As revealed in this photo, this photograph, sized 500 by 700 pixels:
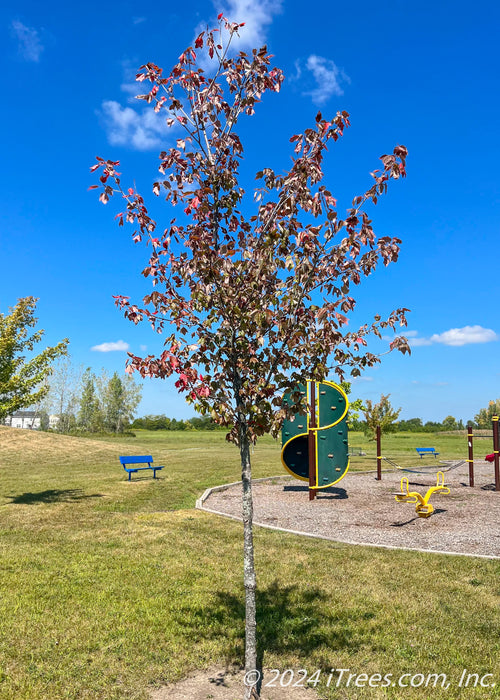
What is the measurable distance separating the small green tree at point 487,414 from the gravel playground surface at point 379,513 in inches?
2969

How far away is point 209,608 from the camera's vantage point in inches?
264

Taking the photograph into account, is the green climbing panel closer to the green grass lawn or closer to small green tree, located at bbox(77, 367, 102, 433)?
the green grass lawn

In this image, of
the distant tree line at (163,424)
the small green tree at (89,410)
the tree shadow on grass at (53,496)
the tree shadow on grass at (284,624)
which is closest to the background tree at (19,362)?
the tree shadow on grass at (53,496)

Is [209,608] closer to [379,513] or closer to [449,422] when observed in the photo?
[379,513]

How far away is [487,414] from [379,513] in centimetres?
9190

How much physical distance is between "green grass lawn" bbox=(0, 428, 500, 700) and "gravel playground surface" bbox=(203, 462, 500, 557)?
1.13 m

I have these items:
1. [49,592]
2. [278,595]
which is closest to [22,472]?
[49,592]

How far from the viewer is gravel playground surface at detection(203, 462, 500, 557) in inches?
412

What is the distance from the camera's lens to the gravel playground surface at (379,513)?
412 inches

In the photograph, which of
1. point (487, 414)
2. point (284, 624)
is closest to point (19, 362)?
point (284, 624)

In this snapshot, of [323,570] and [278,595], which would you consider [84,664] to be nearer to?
[278,595]

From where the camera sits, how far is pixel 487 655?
17.7ft

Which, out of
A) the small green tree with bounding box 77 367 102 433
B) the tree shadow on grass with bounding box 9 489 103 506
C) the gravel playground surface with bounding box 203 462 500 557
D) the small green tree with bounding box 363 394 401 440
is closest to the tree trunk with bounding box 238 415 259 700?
the gravel playground surface with bounding box 203 462 500 557

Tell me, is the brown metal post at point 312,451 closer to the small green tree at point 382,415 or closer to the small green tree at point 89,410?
the small green tree at point 382,415
